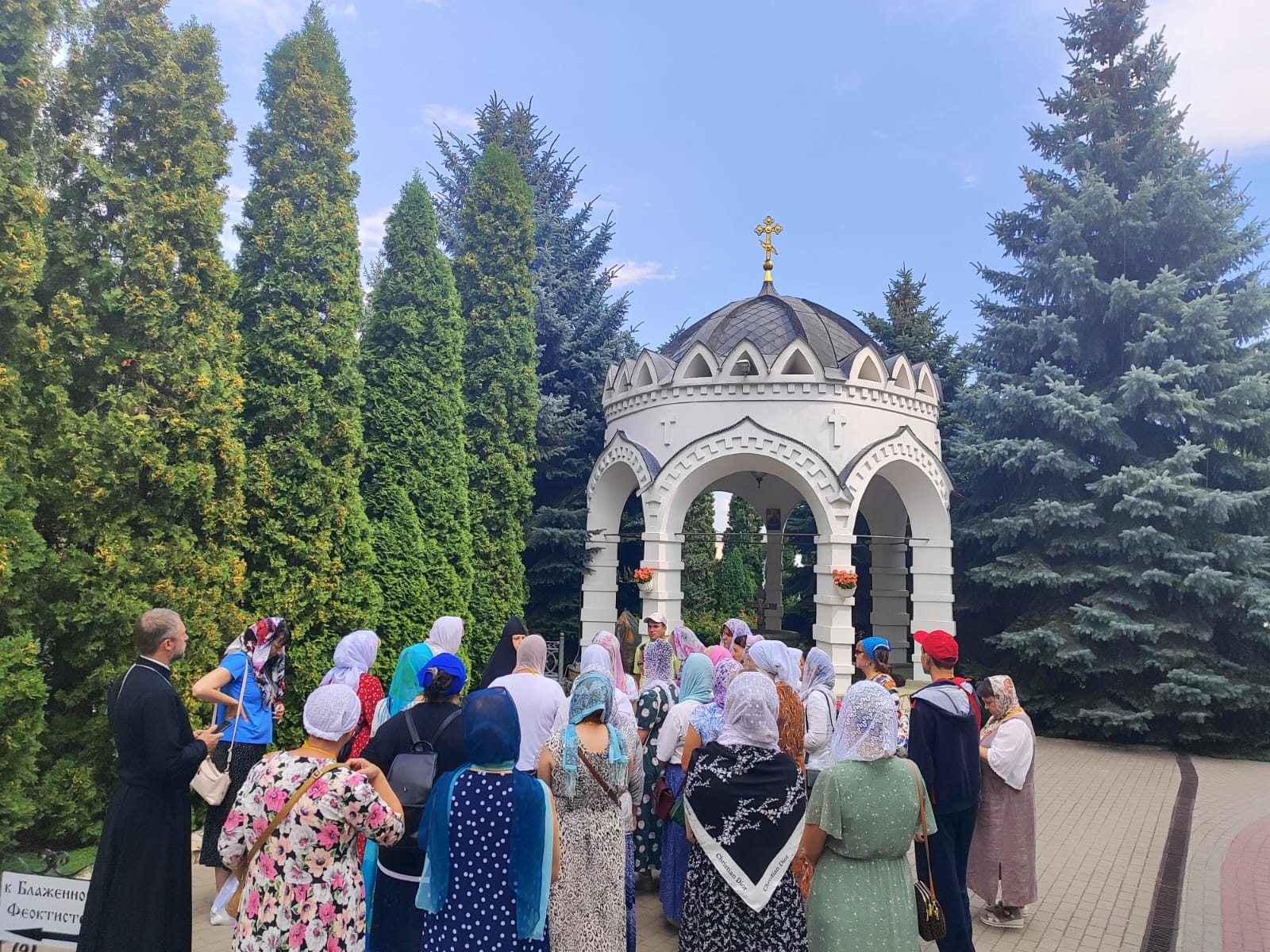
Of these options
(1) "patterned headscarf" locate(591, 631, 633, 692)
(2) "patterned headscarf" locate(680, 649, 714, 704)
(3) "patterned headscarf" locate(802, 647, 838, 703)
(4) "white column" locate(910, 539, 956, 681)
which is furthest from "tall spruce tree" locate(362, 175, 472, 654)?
(4) "white column" locate(910, 539, 956, 681)

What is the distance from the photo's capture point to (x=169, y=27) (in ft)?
23.2

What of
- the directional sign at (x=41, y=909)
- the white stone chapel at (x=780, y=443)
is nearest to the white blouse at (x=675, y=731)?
the directional sign at (x=41, y=909)

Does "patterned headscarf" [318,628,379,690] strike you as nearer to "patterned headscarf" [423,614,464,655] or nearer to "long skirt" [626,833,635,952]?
"patterned headscarf" [423,614,464,655]

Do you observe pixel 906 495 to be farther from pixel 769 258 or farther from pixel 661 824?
pixel 661 824

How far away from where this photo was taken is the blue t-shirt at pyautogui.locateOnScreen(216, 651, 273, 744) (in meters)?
4.43

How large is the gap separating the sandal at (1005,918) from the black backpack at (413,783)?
3765 millimetres

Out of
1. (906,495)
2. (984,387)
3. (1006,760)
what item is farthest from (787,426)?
(1006,760)

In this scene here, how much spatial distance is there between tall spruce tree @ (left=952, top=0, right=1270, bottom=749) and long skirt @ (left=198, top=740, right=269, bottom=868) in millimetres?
10330

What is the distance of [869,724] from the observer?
9.98 ft

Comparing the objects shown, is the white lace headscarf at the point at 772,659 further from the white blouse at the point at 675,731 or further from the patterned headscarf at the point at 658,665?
the patterned headscarf at the point at 658,665

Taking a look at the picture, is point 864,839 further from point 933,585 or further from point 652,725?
point 933,585

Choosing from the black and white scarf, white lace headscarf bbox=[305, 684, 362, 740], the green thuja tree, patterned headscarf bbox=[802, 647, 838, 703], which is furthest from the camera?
the green thuja tree

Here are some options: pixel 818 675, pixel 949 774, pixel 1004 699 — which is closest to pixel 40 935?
pixel 818 675

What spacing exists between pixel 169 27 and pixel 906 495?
11329 mm
